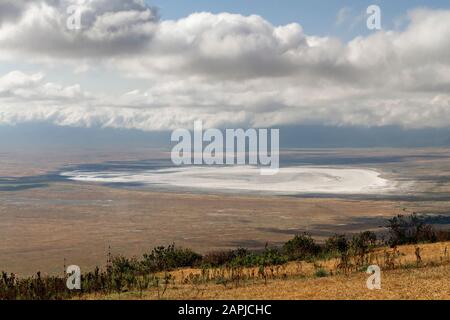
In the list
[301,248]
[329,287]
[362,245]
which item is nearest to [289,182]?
[301,248]

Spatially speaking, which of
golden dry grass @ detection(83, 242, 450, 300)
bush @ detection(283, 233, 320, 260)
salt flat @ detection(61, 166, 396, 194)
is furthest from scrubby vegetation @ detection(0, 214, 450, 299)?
salt flat @ detection(61, 166, 396, 194)

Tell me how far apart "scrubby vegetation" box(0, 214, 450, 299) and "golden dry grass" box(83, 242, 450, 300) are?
288mm

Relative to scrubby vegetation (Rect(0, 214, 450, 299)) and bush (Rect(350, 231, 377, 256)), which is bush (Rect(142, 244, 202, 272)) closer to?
scrubby vegetation (Rect(0, 214, 450, 299))

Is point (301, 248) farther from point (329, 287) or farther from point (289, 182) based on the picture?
point (289, 182)

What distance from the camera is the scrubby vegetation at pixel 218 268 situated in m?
19.3

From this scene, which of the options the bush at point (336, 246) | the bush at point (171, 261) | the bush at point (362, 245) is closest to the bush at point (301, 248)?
the bush at point (336, 246)

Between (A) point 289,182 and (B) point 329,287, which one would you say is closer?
(B) point 329,287

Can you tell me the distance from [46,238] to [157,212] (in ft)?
72.9

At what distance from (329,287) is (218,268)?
1061cm

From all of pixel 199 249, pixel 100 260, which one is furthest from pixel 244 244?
pixel 100 260

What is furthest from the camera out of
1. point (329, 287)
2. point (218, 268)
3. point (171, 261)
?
point (171, 261)

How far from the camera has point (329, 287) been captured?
16344 millimetres
